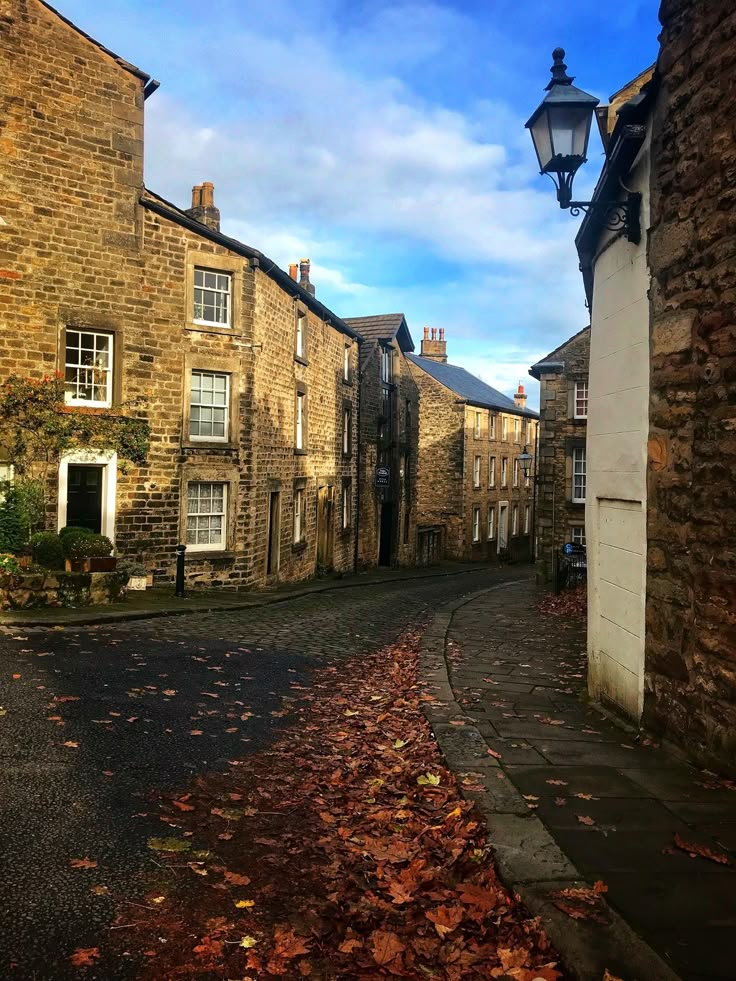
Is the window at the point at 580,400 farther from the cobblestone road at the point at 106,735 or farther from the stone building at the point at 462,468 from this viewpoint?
the cobblestone road at the point at 106,735

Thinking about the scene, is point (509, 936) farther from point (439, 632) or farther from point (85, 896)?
point (439, 632)

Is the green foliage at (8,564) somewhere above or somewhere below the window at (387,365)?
below

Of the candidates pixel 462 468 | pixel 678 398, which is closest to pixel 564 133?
pixel 678 398

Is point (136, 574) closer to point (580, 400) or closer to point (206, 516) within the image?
point (206, 516)

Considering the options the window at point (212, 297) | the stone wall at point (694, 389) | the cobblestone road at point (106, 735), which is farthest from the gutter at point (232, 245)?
the stone wall at point (694, 389)

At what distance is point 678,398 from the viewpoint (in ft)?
18.0

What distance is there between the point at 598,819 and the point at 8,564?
10.8 metres

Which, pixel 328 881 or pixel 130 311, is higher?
pixel 130 311

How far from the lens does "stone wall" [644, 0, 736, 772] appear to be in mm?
4902

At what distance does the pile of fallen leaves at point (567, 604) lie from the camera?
1445 cm

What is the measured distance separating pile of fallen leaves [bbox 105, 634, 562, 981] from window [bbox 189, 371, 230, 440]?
39.8ft

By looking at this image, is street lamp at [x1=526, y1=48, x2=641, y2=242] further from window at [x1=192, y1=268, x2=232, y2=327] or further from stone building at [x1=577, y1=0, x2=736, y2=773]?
window at [x1=192, y1=268, x2=232, y2=327]

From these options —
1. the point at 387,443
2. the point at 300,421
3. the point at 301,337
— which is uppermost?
the point at 301,337

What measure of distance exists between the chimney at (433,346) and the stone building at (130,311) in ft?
98.3
